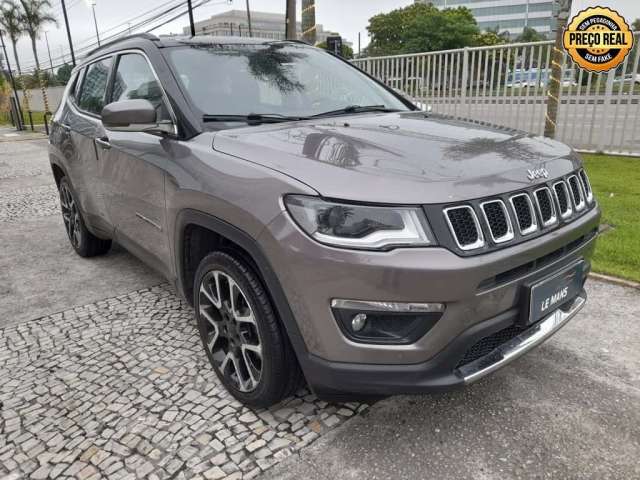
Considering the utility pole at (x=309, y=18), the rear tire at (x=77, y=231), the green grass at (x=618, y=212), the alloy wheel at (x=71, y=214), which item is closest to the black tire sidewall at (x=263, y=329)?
the rear tire at (x=77, y=231)

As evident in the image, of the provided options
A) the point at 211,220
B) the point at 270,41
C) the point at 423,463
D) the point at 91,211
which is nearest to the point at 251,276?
the point at 211,220

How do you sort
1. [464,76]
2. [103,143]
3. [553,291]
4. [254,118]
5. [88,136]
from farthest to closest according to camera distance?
1. [464,76]
2. [88,136]
3. [103,143]
4. [254,118]
5. [553,291]

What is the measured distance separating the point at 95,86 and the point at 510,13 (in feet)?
354

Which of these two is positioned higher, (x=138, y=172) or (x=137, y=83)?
(x=137, y=83)

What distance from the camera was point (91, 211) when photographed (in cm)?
397

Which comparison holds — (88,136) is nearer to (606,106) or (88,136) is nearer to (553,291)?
(553,291)

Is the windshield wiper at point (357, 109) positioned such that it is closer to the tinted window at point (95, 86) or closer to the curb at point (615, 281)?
the tinted window at point (95, 86)

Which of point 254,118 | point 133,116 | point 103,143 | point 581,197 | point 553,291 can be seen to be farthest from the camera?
point 103,143

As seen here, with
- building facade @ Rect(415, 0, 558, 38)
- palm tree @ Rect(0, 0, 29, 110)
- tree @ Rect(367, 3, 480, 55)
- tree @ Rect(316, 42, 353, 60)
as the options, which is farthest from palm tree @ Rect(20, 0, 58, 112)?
building facade @ Rect(415, 0, 558, 38)

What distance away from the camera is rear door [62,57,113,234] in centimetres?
365

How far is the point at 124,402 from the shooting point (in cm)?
252

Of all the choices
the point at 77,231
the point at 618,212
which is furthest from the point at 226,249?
the point at 618,212

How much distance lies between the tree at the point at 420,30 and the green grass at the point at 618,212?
5243cm
